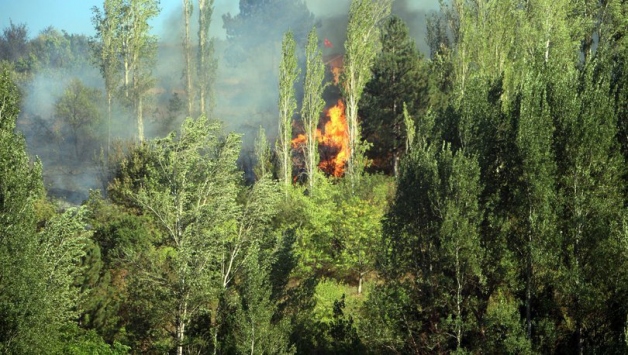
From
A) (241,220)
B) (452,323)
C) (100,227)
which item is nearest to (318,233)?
(241,220)

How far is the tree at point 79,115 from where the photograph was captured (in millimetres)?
67562

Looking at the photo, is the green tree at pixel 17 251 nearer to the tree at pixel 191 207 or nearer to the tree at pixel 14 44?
the tree at pixel 191 207

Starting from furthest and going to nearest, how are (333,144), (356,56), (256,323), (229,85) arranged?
(229,85), (333,144), (356,56), (256,323)

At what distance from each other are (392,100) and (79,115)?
1446 inches

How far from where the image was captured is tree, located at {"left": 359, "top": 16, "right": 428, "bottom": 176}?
46.1m

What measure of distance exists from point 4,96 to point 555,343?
19344 millimetres

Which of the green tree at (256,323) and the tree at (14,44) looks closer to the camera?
the green tree at (256,323)

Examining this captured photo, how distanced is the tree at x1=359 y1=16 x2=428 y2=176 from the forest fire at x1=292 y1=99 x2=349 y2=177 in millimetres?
4726

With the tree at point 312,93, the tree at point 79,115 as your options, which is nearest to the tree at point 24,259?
the tree at point 312,93

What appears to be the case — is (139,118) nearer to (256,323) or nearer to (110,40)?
(110,40)

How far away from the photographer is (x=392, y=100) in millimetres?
46906

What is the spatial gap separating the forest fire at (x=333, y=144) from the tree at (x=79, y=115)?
2408 centimetres

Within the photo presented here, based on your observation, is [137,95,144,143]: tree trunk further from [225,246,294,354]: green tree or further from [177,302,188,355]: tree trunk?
[225,246,294,354]: green tree

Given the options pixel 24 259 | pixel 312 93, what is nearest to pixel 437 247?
pixel 24 259
